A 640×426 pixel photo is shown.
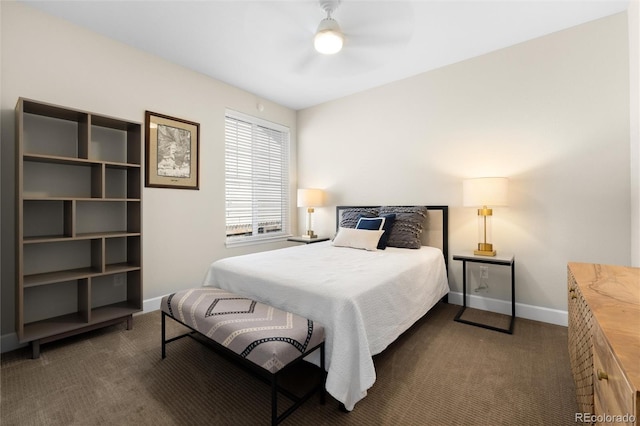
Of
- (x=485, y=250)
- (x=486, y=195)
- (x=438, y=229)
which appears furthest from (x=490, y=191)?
(x=438, y=229)

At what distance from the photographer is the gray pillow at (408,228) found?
120 inches

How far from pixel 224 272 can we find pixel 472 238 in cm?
260

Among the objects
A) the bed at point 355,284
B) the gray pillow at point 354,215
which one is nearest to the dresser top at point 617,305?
the bed at point 355,284

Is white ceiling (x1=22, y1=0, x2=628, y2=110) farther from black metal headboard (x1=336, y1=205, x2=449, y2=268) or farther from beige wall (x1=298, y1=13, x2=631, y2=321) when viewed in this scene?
black metal headboard (x1=336, y1=205, x2=449, y2=268)

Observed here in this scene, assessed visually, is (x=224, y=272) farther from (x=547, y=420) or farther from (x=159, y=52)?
(x=159, y=52)

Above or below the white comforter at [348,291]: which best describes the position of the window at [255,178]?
above

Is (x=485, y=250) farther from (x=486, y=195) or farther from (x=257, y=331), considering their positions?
(x=257, y=331)

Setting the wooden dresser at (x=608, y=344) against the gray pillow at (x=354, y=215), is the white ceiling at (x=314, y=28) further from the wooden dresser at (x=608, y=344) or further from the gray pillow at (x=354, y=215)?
the wooden dresser at (x=608, y=344)

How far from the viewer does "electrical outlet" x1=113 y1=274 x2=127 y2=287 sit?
272 cm

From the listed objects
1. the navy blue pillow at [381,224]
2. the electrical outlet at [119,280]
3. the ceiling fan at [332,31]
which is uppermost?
the ceiling fan at [332,31]

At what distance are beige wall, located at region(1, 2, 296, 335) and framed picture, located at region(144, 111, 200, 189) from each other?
0.29ft

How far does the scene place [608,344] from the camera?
78 centimetres

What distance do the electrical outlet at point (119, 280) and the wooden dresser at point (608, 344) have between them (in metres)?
3.40

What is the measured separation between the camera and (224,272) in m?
2.30
